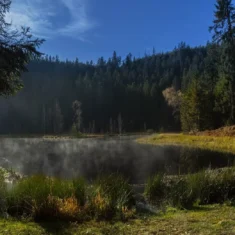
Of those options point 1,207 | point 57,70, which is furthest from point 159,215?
point 57,70

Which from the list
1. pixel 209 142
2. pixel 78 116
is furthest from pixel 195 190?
pixel 78 116

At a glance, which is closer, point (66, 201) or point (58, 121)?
point (66, 201)

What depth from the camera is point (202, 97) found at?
148 feet

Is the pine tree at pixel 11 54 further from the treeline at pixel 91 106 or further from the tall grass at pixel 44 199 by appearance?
the treeline at pixel 91 106

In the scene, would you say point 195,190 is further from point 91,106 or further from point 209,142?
point 91,106

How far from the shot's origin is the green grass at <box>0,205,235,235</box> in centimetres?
543

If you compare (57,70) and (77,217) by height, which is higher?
(57,70)

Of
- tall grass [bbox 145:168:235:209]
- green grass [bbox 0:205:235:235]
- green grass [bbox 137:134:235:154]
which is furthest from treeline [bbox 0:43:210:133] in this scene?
green grass [bbox 0:205:235:235]

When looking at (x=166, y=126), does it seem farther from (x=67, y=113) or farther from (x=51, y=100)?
(x=51, y=100)

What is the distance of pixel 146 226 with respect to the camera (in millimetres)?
5996

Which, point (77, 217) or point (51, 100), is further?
point (51, 100)

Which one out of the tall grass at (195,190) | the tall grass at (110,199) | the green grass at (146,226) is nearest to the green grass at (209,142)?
the tall grass at (195,190)

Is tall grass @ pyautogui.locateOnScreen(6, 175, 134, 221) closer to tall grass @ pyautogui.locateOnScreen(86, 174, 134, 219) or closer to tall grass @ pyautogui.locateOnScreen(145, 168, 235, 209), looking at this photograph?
tall grass @ pyautogui.locateOnScreen(86, 174, 134, 219)

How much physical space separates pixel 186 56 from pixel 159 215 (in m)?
187
